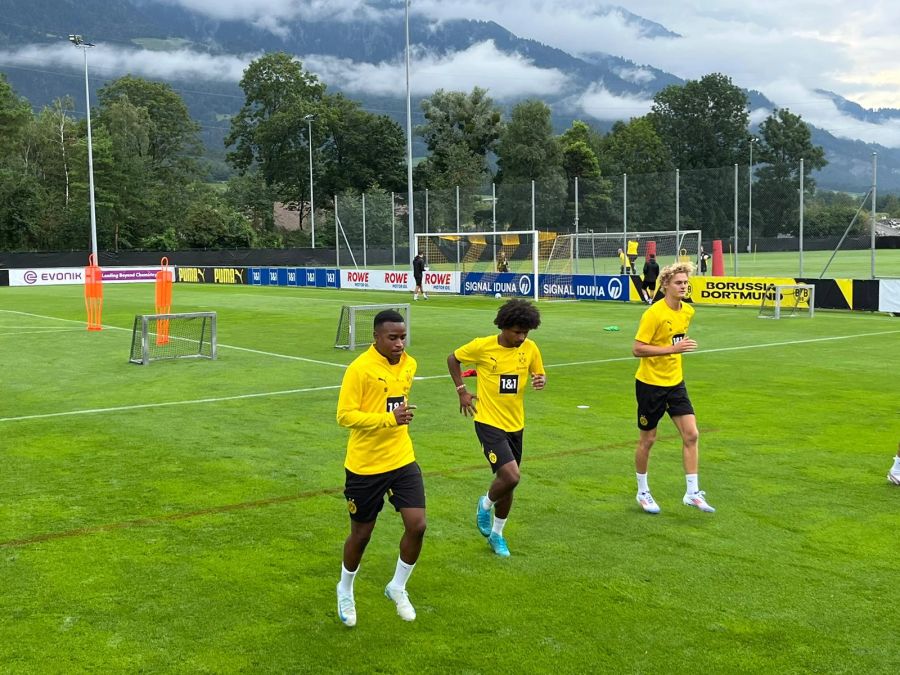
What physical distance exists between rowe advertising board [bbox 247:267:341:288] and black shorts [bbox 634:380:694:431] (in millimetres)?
40077

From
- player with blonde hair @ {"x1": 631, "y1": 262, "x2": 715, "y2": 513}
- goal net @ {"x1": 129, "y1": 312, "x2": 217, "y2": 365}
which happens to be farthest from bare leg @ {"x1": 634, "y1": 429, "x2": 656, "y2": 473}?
goal net @ {"x1": 129, "y1": 312, "x2": 217, "y2": 365}

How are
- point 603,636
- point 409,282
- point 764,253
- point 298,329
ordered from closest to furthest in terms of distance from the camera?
point 603,636, point 298,329, point 409,282, point 764,253

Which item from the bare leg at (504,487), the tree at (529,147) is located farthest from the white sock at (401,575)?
the tree at (529,147)

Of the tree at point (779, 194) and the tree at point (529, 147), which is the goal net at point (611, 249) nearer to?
the tree at point (779, 194)

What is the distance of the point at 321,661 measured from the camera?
5.38 m

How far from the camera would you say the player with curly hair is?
7016mm

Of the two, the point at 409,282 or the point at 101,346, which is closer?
the point at 101,346

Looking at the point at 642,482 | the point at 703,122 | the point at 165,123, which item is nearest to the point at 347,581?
the point at 642,482

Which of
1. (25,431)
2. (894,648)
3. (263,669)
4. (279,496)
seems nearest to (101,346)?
(25,431)

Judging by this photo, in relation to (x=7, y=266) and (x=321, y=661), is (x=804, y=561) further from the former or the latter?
(x=7, y=266)

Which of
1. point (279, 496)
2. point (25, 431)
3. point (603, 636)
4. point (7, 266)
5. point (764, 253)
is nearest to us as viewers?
point (603, 636)

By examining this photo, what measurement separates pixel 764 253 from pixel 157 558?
43.5 metres

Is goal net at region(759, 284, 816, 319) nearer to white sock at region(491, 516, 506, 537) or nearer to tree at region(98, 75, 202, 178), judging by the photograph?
white sock at region(491, 516, 506, 537)

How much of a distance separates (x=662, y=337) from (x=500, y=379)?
1.70 m
